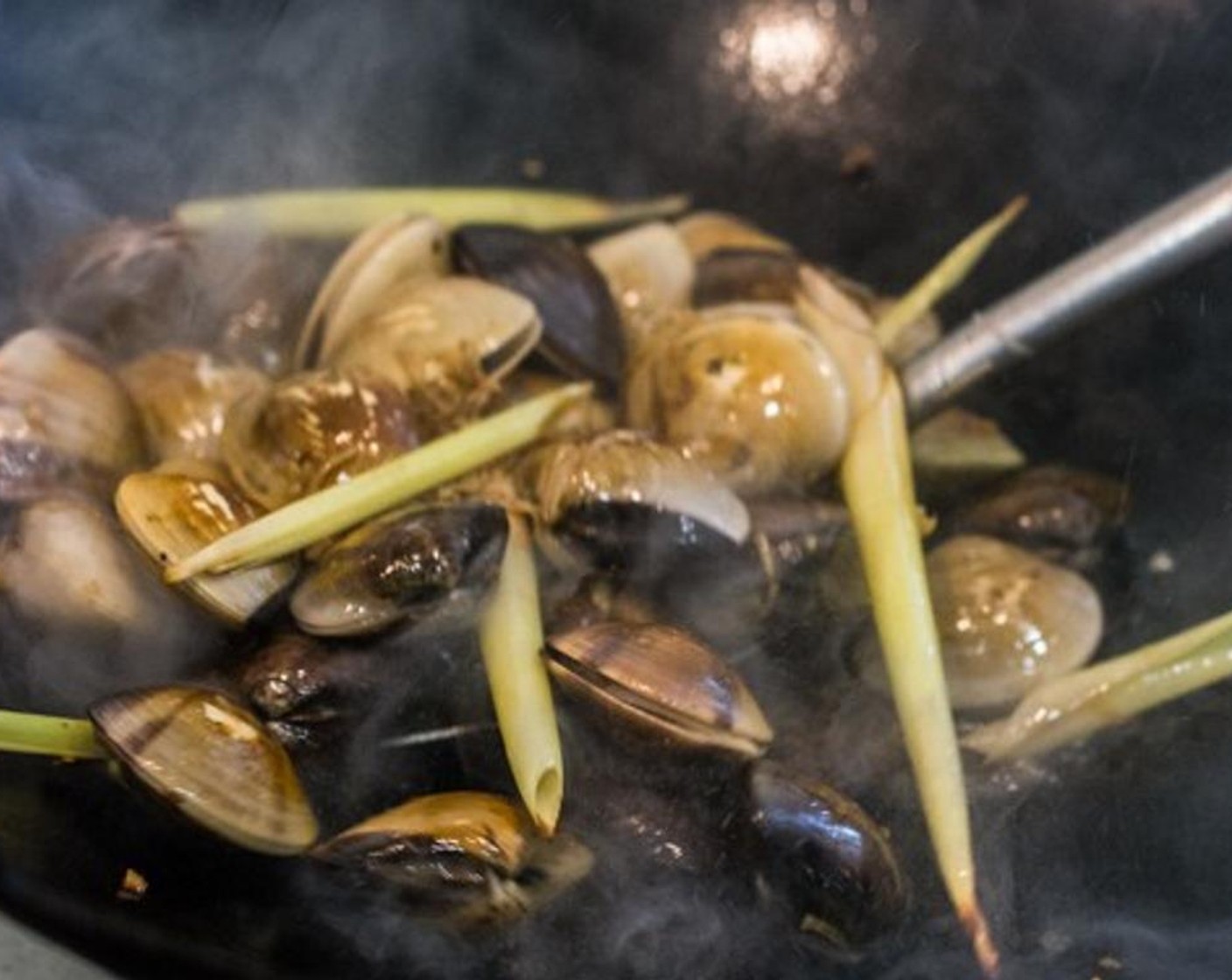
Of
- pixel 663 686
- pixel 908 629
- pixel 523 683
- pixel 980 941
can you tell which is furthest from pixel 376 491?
pixel 980 941

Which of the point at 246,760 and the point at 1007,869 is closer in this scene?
the point at 246,760

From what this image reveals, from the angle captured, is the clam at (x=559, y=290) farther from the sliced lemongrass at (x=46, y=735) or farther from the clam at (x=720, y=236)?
the sliced lemongrass at (x=46, y=735)

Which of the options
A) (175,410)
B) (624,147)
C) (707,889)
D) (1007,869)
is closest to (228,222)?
(175,410)

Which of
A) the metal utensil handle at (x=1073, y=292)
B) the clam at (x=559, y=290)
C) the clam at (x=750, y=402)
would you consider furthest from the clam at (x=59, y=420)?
the metal utensil handle at (x=1073, y=292)

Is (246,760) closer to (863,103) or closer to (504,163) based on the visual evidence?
(504,163)

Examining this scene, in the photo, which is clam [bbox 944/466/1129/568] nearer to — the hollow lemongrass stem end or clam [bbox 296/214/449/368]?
the hollow lemongrass stem end

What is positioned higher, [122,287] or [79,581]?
[122,287]

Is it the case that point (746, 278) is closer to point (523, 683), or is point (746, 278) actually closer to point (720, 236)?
point (720, 236)

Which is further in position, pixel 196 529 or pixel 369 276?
pixel 369 276

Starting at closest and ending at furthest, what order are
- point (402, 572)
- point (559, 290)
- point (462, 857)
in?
point (462, 857)
point (402, 572)
point (559, 290)
